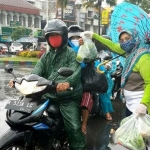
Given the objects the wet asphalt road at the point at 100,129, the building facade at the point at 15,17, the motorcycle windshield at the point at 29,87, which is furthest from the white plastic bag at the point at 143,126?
the building facade at the point at 15,17

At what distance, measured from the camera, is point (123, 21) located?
3.48m

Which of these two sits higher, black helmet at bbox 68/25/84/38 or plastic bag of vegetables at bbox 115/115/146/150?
black helmet at bbox 68/25/84/38

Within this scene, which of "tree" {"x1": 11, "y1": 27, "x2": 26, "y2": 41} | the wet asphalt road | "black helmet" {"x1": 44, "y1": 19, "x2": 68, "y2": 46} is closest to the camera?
"black helmet" {"x1": 44, "y1": 19, "x2": 68, "y2": 46}

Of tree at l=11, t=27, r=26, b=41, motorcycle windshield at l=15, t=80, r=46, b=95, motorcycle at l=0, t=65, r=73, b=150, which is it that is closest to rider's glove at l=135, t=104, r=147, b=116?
motorcycle at l=0, t=65, r=73, b=150

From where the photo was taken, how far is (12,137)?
2850mm

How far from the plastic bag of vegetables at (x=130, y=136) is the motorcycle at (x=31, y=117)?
735mm

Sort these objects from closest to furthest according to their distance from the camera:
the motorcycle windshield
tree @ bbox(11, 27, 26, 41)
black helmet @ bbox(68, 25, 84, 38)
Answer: the motorcycle windshield
black helmet @ bbox(68, 25, 84, 38)
tree @ bbox(11, 27, 26, 41)

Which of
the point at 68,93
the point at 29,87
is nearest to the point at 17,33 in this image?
the point at 68,93

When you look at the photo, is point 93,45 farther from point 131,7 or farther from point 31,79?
point 31,79

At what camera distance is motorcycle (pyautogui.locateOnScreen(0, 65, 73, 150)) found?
2.85m

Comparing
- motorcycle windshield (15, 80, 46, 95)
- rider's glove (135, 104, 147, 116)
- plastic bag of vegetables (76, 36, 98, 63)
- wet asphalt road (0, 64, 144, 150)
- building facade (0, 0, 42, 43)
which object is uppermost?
building facade (0, 0, 42, 43)

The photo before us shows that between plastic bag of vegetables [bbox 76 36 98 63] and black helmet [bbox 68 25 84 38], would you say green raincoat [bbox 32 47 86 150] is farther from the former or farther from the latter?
black helmet [bbox 68 25 84 38]

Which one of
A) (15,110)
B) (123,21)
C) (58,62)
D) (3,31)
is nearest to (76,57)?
(58,62)

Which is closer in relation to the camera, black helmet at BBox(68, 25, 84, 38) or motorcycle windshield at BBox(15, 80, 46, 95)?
motorcycle windshield at BBox(15, 80, 46, 95)
